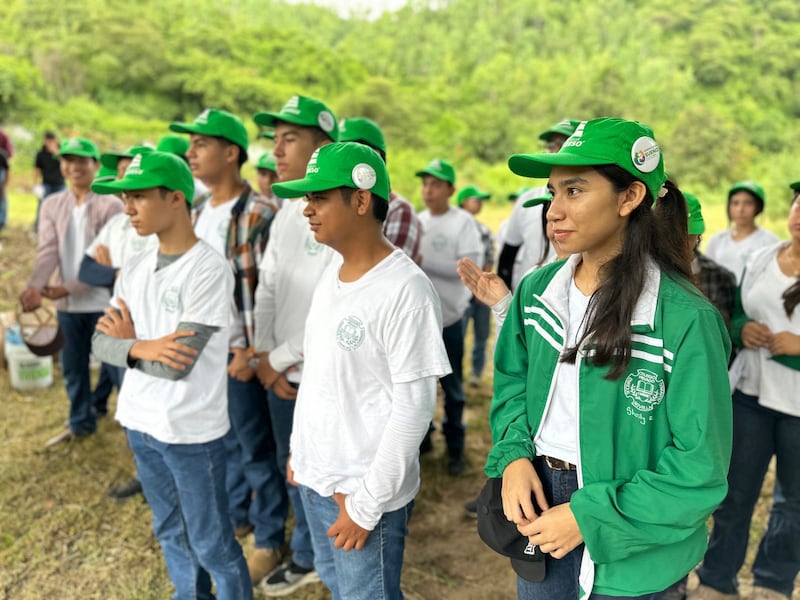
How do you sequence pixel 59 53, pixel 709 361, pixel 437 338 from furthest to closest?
1. pixel 59 53
2. pixel 437 338
3. pixel 709 361

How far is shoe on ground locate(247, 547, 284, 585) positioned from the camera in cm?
301

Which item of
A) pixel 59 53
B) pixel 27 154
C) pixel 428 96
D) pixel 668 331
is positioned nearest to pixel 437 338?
pixel 668 331

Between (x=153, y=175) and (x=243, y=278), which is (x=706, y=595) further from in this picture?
(x=153, y=175)

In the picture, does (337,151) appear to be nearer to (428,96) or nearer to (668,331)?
(668,331)

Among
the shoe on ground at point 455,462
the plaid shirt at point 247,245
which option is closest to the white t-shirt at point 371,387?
the plaid shirt at point 247,245

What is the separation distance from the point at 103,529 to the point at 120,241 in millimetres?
1707

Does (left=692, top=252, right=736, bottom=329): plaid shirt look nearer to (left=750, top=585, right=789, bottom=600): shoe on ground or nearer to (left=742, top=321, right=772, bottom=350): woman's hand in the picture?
(left=742, top=321, right=772, bottom=350): woman's hand

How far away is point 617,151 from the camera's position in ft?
4.30

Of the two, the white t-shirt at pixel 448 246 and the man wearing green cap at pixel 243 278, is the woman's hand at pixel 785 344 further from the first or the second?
the man wearing green cap at pixel 243 278

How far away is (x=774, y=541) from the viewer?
2.74m

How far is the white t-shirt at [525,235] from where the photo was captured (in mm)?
3553

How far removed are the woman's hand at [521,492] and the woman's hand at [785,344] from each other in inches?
62.3

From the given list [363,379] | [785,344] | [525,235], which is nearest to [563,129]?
[525,235]

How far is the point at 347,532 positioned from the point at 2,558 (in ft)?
8.13
